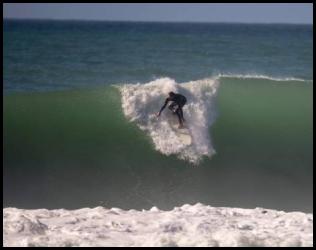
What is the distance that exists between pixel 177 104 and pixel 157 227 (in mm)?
3923

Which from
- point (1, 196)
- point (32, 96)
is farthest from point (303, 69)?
point (1, 196)

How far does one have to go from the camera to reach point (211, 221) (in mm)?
8023

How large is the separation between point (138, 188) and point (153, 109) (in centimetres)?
184

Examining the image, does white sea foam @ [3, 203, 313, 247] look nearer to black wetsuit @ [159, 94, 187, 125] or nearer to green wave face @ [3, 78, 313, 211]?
green wave face @ [3, 78, 313, 211]

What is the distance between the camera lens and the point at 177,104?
37.4 feet

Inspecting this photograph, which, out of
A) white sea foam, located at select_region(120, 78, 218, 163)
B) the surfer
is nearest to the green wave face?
white sea foam, located at select_region(120, 78, 218, 163)

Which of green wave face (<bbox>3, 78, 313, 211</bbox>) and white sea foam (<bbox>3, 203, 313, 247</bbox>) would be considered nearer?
white sea foam (<bbox>3, 203, 313, 247</bbox>)

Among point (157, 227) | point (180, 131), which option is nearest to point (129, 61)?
point (180, 131)

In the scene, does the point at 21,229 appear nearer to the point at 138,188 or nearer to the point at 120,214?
the point at 120,214

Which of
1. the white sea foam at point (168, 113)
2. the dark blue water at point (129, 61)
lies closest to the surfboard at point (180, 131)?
the white sea foam at point (168, 113)

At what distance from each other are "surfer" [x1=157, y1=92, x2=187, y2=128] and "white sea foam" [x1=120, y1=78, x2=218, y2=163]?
10cm

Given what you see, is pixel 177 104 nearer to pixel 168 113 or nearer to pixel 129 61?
pixel 168 113

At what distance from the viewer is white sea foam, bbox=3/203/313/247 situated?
7.14 metres

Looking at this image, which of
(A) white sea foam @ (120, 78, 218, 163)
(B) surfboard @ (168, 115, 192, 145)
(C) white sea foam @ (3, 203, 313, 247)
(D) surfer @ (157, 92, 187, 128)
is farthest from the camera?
(D) surfer @ (157, 92, 187, 128)
